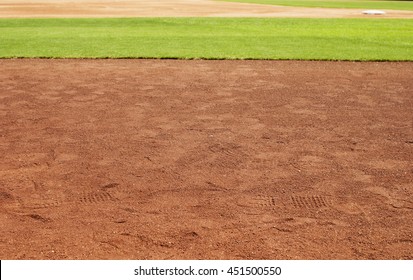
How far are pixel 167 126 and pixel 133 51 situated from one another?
7937mm

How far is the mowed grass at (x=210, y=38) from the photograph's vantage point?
1487 cm

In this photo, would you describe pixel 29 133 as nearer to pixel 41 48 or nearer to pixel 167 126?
pixel 167 126

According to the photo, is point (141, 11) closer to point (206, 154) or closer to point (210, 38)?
point (210, 38)

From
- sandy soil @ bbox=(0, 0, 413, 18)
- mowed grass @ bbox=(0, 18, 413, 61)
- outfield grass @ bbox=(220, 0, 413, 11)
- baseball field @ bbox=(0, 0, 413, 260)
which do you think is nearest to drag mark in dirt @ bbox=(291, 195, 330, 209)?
baseball field @ bbox=(0, 0, 413, 260)

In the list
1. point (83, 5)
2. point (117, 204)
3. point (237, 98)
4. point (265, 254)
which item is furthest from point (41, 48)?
point (83, 5)

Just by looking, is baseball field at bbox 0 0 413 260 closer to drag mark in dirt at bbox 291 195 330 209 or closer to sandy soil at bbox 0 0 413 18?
drag mark in dirt at bbox 291 195 330 209

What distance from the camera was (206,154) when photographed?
670 centimetres

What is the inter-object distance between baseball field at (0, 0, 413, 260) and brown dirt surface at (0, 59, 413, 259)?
0.07 ft

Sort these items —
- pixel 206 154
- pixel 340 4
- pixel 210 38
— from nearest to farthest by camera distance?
pixel 206 154 → pixel 210 38 → pixel 340 4

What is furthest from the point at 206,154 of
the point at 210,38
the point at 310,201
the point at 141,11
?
the point at 141,11

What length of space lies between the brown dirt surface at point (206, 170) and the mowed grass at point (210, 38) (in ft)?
13.1

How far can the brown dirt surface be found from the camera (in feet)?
14.9

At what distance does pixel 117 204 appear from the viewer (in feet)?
17.2

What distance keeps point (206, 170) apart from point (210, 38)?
12813mm
